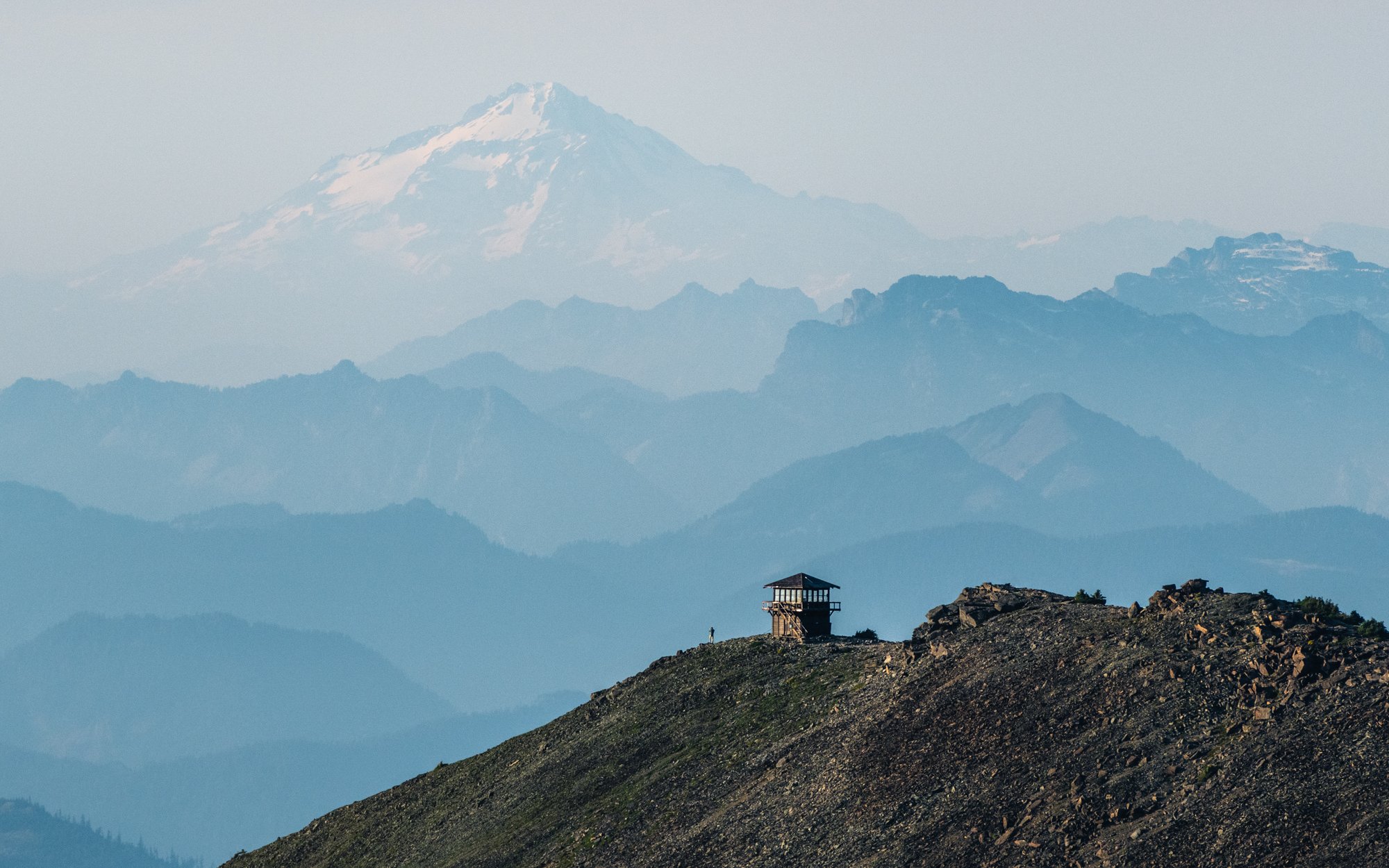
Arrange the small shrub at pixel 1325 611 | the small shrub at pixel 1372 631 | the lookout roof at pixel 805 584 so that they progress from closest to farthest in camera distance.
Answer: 1. the small shrub at pixel 1372 631
2. the small shrub at pixel 1325 611
3. the lookout roof at pixel 805 584

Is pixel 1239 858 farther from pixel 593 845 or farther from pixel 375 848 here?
pixel 375 848

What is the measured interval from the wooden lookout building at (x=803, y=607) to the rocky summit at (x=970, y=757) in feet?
8.30

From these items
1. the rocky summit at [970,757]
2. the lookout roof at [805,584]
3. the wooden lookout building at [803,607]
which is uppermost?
the lookout roof at [805,584]

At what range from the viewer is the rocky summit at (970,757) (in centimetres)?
9538

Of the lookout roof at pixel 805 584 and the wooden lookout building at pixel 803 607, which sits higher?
the lookout roof at pixel 805 584

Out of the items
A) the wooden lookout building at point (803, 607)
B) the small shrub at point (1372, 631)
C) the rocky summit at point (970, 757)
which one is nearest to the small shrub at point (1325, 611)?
the rocky summit at point (970, 757)

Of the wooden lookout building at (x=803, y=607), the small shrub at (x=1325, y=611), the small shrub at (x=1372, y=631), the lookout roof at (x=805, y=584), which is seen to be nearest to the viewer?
the small shrub at (x=1372, y=631)

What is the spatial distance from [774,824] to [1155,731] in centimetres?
2324

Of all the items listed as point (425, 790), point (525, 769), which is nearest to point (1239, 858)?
point (525, 769)

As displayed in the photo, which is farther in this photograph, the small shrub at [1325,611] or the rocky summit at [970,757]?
the small shrub at [1325,611]

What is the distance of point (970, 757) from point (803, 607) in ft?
125

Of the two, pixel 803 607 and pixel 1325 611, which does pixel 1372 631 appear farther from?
pixel 803 607

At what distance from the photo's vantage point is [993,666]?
120m

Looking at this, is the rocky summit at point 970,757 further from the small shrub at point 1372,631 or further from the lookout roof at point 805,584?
the lookout roof at point 805,584
